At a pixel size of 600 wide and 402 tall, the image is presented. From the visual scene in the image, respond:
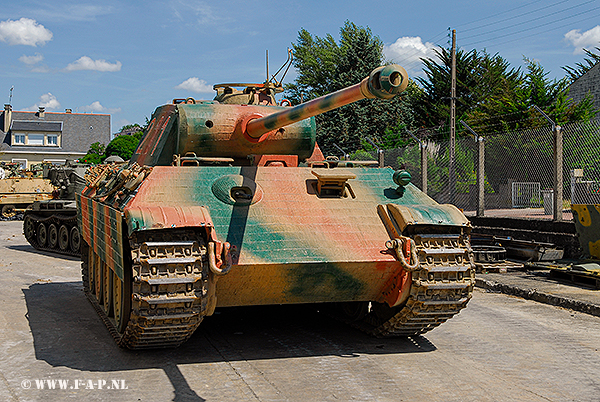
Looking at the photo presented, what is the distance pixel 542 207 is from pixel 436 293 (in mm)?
8853

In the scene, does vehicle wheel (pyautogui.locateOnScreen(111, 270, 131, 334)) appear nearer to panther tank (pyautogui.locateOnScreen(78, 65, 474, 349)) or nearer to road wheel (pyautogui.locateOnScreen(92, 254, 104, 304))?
panther tank (pyautogui.locateOnScreen(78, 65, 474, 349))

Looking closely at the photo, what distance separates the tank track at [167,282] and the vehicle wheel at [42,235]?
1341 centimetres

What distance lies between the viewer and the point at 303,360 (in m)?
6.19

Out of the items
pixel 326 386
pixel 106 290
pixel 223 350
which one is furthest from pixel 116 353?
pixel 326 386

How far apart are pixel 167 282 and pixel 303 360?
158 cm

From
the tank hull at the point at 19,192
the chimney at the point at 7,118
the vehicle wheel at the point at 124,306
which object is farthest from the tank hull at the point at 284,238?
the chimney at the point at 7,118

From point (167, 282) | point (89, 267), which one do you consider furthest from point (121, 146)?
point (167, 282)

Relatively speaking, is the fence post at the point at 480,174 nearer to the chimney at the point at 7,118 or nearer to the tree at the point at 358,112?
the tree at the point at 358,112

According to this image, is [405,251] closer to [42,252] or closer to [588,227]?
[588,227]

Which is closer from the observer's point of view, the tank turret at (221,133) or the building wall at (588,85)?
the tank turret at (221,133)

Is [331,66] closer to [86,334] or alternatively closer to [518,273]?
[518,273]

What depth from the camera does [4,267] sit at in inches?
542

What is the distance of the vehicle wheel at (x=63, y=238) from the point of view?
55.4ft

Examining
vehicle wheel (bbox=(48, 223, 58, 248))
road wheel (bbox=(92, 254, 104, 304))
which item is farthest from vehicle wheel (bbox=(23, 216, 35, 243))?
road wheel (bbox=(92, 254, 104, 304))
